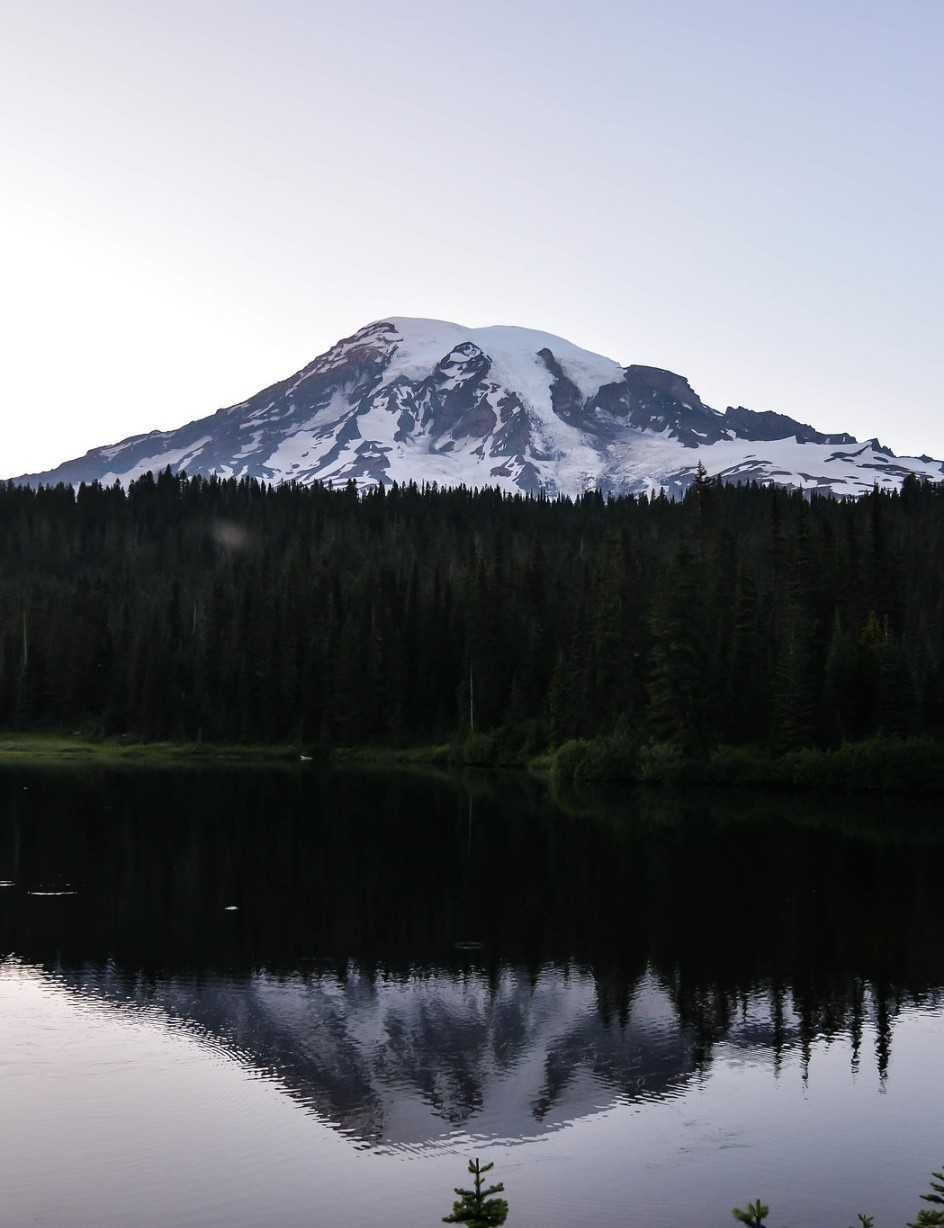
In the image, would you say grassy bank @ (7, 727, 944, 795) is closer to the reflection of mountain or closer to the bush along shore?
the bush along shore

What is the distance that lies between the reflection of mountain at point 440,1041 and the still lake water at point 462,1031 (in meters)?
0.10

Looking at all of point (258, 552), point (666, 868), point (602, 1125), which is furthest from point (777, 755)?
point (258, 552)

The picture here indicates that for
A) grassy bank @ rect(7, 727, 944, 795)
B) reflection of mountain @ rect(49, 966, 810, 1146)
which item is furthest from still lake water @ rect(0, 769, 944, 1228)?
grassy bank @ rect(7, 727, 944, 795)

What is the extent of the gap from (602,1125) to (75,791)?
69.7 m

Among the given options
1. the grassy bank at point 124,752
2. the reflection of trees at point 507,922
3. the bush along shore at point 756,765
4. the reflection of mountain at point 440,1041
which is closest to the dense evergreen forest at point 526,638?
the bush along shore at point 756,765

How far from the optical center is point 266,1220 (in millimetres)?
20391

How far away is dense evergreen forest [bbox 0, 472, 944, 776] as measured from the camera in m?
103

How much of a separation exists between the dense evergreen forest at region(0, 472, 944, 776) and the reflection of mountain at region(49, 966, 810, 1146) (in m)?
67.9

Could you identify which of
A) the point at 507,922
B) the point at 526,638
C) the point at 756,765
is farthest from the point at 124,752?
the point at 507,922

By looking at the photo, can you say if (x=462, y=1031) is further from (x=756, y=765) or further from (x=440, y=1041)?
(x=756, y=765)

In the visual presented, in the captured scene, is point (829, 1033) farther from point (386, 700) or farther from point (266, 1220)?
point (386, 700)

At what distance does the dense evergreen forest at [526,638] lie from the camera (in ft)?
339

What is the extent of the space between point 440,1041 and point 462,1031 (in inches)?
36.8

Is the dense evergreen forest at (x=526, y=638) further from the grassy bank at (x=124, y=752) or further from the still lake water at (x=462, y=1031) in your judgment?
the still lake water at (x=462, y=1031)
